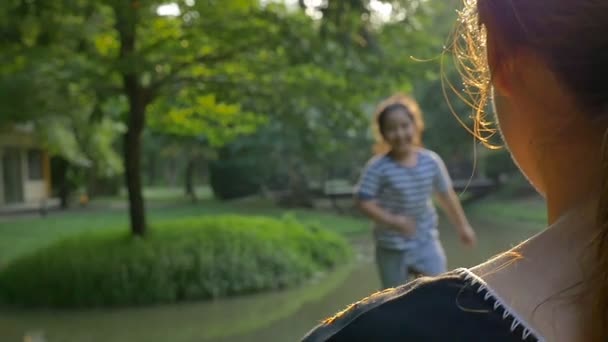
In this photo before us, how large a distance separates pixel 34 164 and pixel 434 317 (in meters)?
29.9

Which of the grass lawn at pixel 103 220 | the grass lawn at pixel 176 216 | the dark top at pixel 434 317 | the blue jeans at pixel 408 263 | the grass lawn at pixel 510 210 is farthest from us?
the grass lawn at pixel 510 210

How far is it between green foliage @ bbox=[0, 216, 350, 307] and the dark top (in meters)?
8.83

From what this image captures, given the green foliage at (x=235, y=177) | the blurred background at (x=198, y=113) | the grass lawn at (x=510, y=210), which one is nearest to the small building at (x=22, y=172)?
the green foliage at (x=235, y=177)

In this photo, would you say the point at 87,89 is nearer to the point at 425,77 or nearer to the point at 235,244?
the point at 235,244

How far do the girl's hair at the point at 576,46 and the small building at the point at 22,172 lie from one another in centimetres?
2695

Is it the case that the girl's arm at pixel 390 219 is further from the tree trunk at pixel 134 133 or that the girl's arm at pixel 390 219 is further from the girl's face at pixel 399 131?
the tree trunk at pixel 134 133

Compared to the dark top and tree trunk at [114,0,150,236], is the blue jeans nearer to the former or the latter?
the dark top

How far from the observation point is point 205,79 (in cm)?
1015

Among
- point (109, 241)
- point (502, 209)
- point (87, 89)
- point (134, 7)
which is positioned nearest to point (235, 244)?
point (109, 241)

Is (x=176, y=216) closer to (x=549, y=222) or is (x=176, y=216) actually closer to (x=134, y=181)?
(x=134, y=181)

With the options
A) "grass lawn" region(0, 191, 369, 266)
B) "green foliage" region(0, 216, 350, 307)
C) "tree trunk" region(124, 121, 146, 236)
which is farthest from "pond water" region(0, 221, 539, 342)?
"grass lawn" region(0, 191, 369, 266)

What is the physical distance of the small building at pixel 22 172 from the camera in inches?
1056

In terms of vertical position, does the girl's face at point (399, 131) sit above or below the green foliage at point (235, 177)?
above

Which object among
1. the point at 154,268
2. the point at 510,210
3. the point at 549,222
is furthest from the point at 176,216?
the point at 549,222
